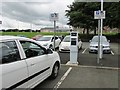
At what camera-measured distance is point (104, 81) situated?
24.0ft

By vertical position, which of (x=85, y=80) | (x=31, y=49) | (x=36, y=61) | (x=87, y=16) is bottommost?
(x=85, y=80)

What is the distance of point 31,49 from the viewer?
5977 mm

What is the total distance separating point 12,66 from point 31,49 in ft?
4.94

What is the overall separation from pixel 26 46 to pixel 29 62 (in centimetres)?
62

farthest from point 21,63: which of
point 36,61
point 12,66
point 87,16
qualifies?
point 87,16

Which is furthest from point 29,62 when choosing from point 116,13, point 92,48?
point 116,13

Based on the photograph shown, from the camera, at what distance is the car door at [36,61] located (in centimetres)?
537

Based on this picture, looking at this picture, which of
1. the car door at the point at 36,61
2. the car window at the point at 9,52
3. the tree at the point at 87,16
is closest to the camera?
the car window at the point at 9,52

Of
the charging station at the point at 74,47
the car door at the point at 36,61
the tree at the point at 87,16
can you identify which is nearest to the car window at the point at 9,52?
the car door at the point at 36,61

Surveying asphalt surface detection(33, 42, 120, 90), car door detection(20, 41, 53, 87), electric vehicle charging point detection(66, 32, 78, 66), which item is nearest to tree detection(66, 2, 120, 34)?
electric vehicle charging point detection(66, 32, 78, 66)

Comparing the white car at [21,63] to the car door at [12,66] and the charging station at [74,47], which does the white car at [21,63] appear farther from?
the charging station at [74,47]

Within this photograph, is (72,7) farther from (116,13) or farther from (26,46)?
(26,46)

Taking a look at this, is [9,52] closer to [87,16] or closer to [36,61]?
[36,61]

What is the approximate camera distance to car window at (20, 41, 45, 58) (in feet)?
18.0
